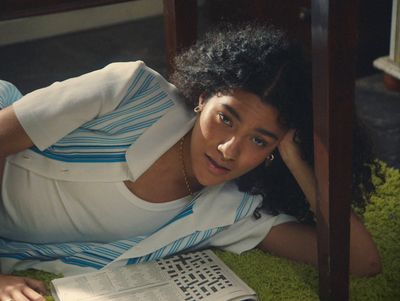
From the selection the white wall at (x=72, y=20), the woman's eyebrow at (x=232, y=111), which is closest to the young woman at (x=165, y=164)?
the woman's eyebrow at (x=232, y=111)

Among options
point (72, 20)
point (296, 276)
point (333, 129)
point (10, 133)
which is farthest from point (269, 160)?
point (72, 20)

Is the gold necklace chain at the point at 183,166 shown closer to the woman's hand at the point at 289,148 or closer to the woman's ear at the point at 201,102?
the woman's ear at the point at 201,102

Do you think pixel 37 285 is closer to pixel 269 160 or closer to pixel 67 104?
pixel 67 104

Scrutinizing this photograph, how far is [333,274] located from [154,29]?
71.8 inches

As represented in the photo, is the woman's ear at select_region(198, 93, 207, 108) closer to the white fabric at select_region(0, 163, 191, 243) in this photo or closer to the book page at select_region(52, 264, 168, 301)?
the white fabric at select_region(0, 163, 191, 243)

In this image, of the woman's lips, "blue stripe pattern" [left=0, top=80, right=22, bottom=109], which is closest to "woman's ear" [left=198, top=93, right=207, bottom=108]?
the woman's lips

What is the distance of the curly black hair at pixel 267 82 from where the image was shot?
1.26m

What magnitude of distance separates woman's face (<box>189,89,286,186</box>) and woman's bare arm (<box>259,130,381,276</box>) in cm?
5

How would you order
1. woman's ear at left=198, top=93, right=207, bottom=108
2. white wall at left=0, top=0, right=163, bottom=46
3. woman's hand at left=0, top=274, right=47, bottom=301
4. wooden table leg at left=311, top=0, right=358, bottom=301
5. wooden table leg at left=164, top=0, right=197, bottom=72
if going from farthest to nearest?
white wall at left=0, top=0, right=163, bottom=46
wooden table leg at left=164, top=0, right=197, bottom=72
woman's ear at left=198, top=93, right=207, bottom=108
woman's hand at left=0, top=274, right=47, bottom=301
wooden table leg at left=311, top=0, right=358, bottom=301

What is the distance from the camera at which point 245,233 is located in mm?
1417

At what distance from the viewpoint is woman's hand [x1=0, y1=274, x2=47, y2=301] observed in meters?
1.23

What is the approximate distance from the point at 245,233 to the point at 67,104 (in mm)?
398

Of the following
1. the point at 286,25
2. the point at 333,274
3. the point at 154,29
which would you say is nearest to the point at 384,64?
the point at 286,25

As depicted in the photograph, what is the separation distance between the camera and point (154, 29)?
2.91m
